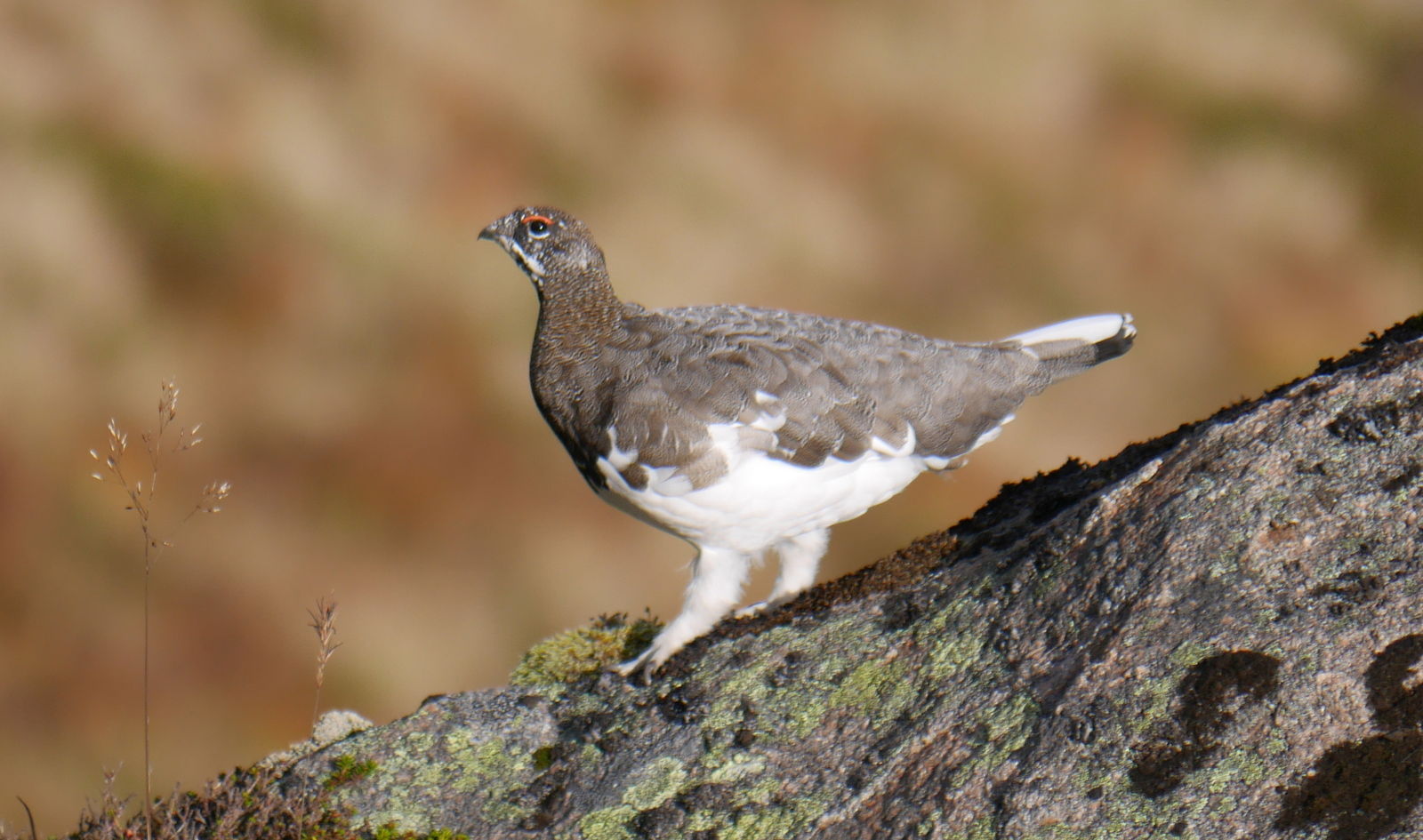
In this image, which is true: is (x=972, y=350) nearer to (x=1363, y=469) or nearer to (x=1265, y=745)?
(x=1363, y=469)

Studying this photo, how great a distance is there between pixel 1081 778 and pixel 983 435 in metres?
1.45

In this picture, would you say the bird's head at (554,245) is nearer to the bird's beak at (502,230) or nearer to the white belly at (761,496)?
the bird's beak at (502,230)

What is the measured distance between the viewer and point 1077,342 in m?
3.70

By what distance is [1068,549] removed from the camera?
2.81 m

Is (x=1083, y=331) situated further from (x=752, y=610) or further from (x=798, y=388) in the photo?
(x=752, y=610)

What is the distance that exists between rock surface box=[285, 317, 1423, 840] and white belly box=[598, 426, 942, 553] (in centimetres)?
21

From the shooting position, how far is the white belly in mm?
3297

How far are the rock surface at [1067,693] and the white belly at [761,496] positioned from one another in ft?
0.70

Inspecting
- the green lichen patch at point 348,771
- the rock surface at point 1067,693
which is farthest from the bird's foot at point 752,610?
the green lichen patch at point 348,771

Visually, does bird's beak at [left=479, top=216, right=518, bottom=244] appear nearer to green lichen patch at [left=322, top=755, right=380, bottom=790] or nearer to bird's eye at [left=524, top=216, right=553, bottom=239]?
bird's eye at [left=524, top=216, right=553, bottom=239]

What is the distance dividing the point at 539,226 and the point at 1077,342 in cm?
167

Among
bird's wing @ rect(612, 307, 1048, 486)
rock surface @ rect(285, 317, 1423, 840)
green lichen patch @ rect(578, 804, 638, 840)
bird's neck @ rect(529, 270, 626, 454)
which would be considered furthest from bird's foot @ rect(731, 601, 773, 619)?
green lichen patch @ rect(578, 804, 638, 840)

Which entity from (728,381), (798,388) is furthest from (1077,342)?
(728,381)

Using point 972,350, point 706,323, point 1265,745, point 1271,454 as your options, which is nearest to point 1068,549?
point 1271,454
